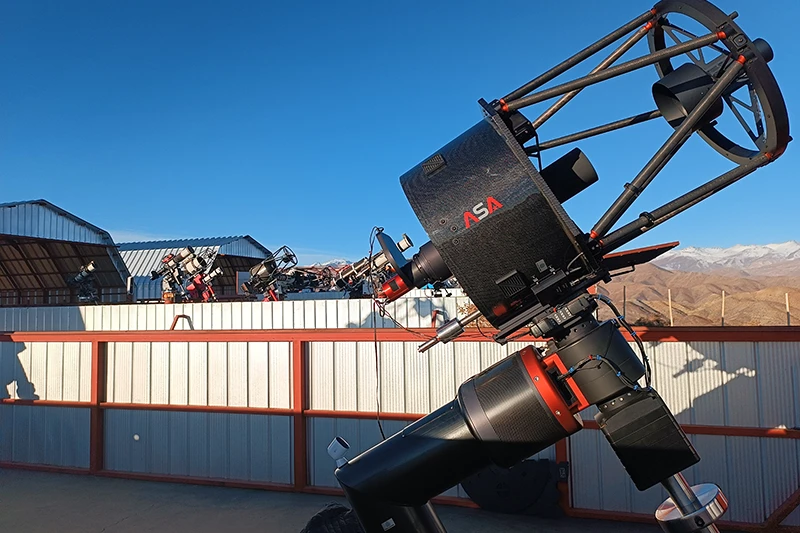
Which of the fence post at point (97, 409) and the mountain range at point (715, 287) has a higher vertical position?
the mountain range at point (715, 287)

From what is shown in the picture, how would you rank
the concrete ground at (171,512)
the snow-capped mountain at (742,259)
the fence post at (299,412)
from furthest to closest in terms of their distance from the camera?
the snow-capped mountain at (742,259), the fence post at (299,412), the concrete ground at (171,512)

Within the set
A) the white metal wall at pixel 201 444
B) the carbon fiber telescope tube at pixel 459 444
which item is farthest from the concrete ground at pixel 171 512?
the carbon fiber telescope tube at pixel 459 444

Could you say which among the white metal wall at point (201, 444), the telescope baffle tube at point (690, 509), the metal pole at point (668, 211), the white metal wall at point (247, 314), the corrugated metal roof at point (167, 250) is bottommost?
the white metal wall at point (201, 444)

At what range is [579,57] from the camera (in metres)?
2.01

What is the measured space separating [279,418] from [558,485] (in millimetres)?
4445

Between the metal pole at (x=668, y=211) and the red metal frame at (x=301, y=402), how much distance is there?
439cm

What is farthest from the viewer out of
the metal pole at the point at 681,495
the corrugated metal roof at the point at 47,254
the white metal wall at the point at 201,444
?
the corrugated metal roof at the point at 47,254

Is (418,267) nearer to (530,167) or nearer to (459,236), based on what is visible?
(459,236)

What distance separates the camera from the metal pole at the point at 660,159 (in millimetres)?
1626

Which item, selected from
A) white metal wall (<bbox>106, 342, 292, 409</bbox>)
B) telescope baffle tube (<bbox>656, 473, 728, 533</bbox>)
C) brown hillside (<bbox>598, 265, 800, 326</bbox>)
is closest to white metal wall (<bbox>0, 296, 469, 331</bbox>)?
white metal wall (<bbox>106, 342, 292, 409</bbox>)

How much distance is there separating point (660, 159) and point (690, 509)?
4.04ft

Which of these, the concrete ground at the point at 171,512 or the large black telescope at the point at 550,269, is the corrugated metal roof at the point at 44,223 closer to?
the concrete ground at the point at 171,512

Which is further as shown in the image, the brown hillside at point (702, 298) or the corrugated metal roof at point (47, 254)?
the brown hillside at point (702, 298)

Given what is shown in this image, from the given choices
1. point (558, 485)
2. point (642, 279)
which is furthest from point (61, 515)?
point (642, 279)
